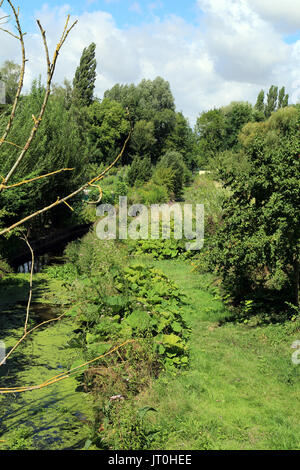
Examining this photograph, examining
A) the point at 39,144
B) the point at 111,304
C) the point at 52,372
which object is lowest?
the point at 52,372

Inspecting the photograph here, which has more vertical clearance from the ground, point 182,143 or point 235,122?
point 235,122

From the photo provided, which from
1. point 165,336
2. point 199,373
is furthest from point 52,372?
point 199,373

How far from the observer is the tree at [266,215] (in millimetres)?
7605

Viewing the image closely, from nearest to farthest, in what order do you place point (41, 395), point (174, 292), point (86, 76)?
point (41, 395)
point (174, 292)
point (86, 76)

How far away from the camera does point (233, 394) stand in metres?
5.76

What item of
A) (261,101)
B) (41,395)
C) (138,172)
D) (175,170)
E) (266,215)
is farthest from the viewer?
(261,101)

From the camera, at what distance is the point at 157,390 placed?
6.01 meters

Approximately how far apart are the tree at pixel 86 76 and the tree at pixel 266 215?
50796 millimetres

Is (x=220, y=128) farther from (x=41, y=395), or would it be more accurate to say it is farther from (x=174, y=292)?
(x=41, y=395)

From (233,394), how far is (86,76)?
57.4 meters

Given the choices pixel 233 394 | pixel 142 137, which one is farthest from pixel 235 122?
pixel 233 394

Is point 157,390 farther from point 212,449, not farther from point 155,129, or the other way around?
point 155,129

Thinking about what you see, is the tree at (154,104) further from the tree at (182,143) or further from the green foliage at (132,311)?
the green foliage at (132,311)
